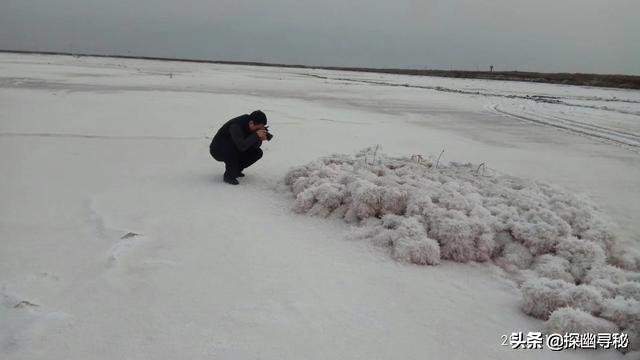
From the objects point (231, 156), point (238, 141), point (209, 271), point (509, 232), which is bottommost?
point (209, 271)

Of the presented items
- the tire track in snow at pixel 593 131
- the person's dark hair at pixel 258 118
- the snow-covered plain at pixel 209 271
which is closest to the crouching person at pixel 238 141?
the person's dark hair at pixel 258 118

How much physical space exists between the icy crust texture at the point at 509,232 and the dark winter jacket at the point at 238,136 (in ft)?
1.99

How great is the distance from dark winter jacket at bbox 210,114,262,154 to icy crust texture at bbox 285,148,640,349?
0.61 meters

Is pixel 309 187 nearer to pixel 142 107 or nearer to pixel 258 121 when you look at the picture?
pixel 258 121

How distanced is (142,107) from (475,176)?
317 inches

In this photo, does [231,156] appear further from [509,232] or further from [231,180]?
[509,232]

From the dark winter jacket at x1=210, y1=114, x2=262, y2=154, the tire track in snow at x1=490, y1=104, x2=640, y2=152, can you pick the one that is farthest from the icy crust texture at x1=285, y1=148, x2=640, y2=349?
the tire track in snow at x1=490, y1=104, x2=640, y2=152

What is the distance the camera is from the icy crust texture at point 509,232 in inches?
95.3

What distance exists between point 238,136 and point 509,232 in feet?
8.20

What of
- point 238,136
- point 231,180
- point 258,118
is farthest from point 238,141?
point 231,180

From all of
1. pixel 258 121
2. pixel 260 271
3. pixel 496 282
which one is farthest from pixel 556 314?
pixel 258 121

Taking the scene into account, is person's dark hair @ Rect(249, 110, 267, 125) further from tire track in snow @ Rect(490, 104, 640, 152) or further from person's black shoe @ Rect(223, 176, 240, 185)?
tire track in snow @ Rect(490, 104, 640, 152)

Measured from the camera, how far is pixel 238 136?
441cm

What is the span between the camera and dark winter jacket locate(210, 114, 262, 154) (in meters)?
4.40
